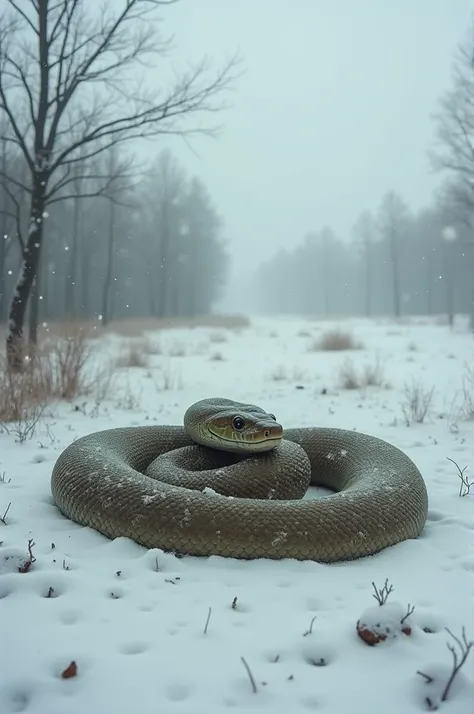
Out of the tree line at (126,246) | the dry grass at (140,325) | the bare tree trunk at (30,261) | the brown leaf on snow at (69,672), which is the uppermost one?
the tree line at (126,246)

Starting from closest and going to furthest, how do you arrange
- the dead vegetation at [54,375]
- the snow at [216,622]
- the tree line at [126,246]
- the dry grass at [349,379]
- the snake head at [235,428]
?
the snow at [216,622] < the snake head at [235,428] < the dead vegetation at [54,375] < the dry grass at [349,379] < the tree line at [126,246]

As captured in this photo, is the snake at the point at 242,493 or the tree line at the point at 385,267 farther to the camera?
the tree line at the point at 385,267

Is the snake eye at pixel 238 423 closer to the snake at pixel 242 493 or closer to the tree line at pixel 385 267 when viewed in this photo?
the snake at pixel 242 493

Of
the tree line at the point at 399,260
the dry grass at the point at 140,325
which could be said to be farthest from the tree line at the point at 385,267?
the dry grass at the point at 140,325

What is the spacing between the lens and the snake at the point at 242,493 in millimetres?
2564

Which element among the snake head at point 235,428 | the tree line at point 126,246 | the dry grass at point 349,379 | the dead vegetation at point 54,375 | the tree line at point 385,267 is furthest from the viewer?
the tree line at point 385,267

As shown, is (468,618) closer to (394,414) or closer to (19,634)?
(19,634)

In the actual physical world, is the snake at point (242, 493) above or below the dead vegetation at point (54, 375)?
below

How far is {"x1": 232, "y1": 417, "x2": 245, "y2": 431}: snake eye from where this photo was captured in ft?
10.9

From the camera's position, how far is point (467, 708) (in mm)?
1509

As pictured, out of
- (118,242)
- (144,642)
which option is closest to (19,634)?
(144,642)

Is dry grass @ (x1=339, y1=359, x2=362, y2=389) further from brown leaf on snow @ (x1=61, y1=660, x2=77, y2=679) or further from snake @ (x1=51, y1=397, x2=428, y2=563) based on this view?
brown leaf on snow @ (x1=61, y1=660, x2=77, y2=679)

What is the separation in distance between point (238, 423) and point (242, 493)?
18.1 inches

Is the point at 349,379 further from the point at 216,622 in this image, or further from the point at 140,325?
the point at 140,325
